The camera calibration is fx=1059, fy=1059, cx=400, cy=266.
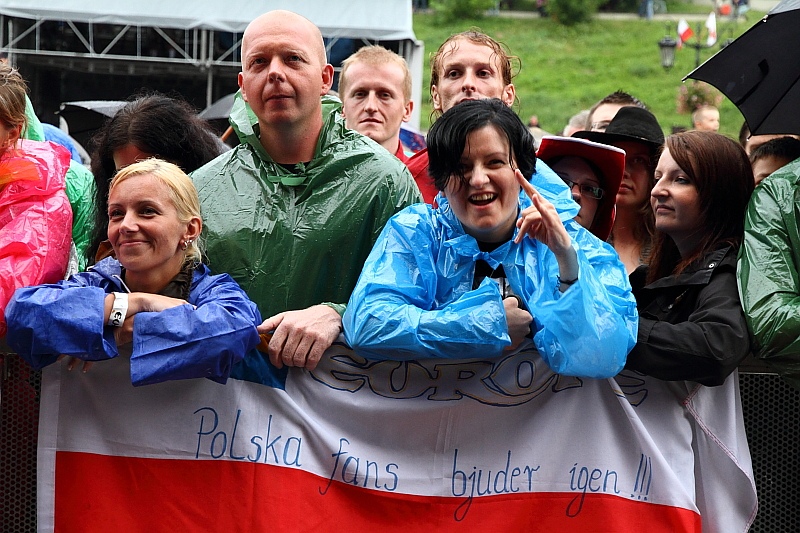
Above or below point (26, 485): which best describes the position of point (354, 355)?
above

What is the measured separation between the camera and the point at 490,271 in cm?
331

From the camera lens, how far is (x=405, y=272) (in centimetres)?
327

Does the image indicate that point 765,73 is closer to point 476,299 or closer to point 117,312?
point 476,299

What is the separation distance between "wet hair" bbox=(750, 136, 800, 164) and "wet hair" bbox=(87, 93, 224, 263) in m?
2.32

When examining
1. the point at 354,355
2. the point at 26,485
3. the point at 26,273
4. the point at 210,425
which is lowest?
the point at 26,485

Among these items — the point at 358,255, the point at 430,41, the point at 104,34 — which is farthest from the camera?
the point at 430,41

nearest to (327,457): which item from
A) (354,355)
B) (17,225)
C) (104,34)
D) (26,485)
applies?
(354,355)

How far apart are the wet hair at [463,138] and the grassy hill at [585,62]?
38.1 metres

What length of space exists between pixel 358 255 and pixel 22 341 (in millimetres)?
1208

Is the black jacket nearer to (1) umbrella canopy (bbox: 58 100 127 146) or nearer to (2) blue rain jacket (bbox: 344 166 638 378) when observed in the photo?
(2) blue rain jacket (bbox: 344 166 638 378)

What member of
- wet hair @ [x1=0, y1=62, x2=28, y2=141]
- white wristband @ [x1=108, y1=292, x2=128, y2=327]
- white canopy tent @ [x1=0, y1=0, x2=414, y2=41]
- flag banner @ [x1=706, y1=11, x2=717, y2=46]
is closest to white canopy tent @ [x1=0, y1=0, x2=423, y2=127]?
white canopy tent @ [x1=0, y1=0, x2=414, y2=41]

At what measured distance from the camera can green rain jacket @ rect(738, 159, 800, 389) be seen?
327cm

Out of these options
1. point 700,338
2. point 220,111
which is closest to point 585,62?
point 220,111

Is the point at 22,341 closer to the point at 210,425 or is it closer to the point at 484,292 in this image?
the point at 210,425
